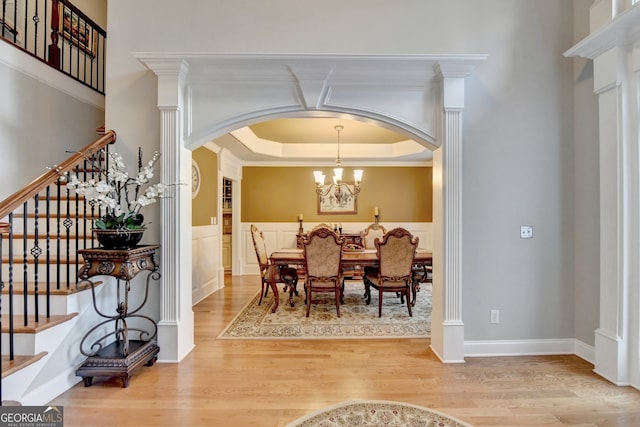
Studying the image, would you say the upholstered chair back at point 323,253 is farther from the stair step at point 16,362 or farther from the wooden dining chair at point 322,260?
the stair step at point 16,362

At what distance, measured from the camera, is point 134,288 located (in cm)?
282

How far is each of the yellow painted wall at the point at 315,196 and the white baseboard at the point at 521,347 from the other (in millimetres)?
4372

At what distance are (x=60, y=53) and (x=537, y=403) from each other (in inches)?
233

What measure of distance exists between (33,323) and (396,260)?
3.42 m

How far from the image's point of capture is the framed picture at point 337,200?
709cm

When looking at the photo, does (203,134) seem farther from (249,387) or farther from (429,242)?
(429,242)

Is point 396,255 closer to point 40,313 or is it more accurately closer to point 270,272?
point 270,272

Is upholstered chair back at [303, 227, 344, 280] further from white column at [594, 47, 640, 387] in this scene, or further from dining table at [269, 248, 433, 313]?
white column at [594, 47, 640, 387]

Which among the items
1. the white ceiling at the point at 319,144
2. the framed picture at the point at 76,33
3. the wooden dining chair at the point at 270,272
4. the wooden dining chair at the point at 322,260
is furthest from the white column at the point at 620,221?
the framed picture at the point at 76,33

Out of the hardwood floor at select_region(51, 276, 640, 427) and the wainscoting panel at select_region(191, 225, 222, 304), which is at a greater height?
the wainscoting panel at select_region(191, 225, 222, 304)

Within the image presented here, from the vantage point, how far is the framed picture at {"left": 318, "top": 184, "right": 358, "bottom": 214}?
23.2 ft

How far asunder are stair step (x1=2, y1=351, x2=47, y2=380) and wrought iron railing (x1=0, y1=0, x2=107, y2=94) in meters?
3.02

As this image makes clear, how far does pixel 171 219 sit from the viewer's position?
9.12 ft

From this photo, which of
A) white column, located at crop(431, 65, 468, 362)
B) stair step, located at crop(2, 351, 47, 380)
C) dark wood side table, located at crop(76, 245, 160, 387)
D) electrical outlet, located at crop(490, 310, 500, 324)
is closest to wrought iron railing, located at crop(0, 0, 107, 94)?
dark wood side table, located at crop(76, 245, 160, 387)
